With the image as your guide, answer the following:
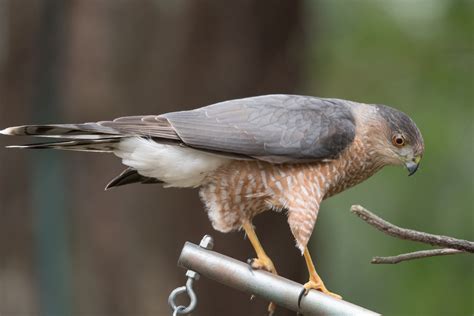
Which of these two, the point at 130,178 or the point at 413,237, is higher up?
the point at 130,178

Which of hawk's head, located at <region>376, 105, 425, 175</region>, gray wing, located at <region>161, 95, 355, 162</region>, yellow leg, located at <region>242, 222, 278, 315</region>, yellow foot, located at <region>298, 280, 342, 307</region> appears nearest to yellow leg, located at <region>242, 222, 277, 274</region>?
yellow leg, located at <region>242, 222, 278, 315</region>

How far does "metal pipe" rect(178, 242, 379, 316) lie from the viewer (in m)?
2.77

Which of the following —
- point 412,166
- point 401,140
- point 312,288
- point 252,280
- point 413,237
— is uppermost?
point 401,140

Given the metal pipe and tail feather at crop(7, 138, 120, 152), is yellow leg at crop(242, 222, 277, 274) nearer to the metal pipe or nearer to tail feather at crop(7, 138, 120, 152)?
the metal pipe

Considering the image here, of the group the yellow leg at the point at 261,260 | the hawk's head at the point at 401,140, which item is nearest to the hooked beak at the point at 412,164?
the hawk's head at the point at 401,140

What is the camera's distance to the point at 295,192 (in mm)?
3807

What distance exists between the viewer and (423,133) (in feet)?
24.6

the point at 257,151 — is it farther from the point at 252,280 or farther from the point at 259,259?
the point at 252,280

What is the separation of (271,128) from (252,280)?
4.05 feet

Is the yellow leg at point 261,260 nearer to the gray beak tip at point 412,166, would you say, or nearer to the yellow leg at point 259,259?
the yellow leg at point 259,259

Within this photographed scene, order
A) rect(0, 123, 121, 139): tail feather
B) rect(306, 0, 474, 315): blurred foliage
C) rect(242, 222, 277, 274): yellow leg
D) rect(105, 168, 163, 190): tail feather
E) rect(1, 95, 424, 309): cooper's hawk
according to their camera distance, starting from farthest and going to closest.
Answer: rect(306, 0, 474, 315): blurred foliage → rect(105, 168, 163, 190): tail feather → rect(1, 95, 424, 309): cooper's hawk → rect(242, 222, 277, 274): yellow leg → rect(0, 123, 121, 139): tail feather

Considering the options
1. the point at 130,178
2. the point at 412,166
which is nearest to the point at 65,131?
the point at 130,178

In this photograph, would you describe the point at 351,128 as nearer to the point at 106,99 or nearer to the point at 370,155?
the point at 370,155

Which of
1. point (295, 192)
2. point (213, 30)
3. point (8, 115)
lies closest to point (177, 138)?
point (295, 192)
